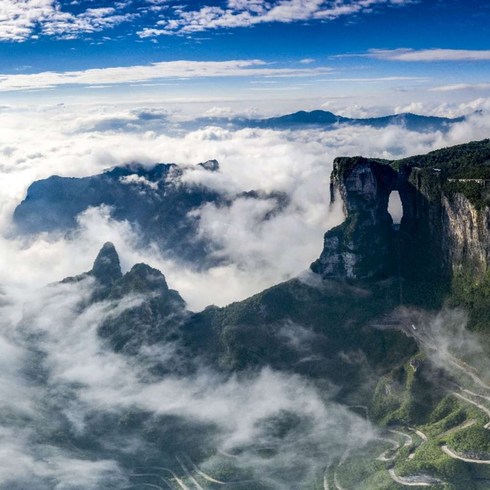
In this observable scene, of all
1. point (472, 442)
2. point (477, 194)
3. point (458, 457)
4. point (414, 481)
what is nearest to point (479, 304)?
point (477, 194)

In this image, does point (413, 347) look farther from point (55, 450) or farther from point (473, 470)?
point (55, 450)

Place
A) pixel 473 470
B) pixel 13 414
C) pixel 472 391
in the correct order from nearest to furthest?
pixel 473 470
pixel 472 391
pixel 13 414

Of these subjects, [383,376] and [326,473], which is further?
[383,376]

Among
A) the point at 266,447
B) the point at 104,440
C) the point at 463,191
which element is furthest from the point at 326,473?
the point at 463,191

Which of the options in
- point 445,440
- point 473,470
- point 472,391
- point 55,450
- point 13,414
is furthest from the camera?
point 13,414

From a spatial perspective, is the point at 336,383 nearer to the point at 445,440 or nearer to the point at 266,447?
the point at 266,447

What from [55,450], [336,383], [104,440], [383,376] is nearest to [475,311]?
[383,376]

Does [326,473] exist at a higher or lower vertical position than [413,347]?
lower

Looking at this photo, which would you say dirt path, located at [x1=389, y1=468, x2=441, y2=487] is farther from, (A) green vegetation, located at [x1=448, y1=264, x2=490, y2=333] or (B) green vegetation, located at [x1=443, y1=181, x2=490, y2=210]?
(B) green vegetation, located at [x1=443, y1=181, x2=490, y2=210]

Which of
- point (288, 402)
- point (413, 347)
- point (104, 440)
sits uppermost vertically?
point (413, 347)

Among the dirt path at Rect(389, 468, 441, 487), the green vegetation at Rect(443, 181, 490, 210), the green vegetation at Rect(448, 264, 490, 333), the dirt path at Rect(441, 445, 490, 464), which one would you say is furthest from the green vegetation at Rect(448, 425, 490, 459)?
the green vegetation at Rect(443, 181, 490, 210)
